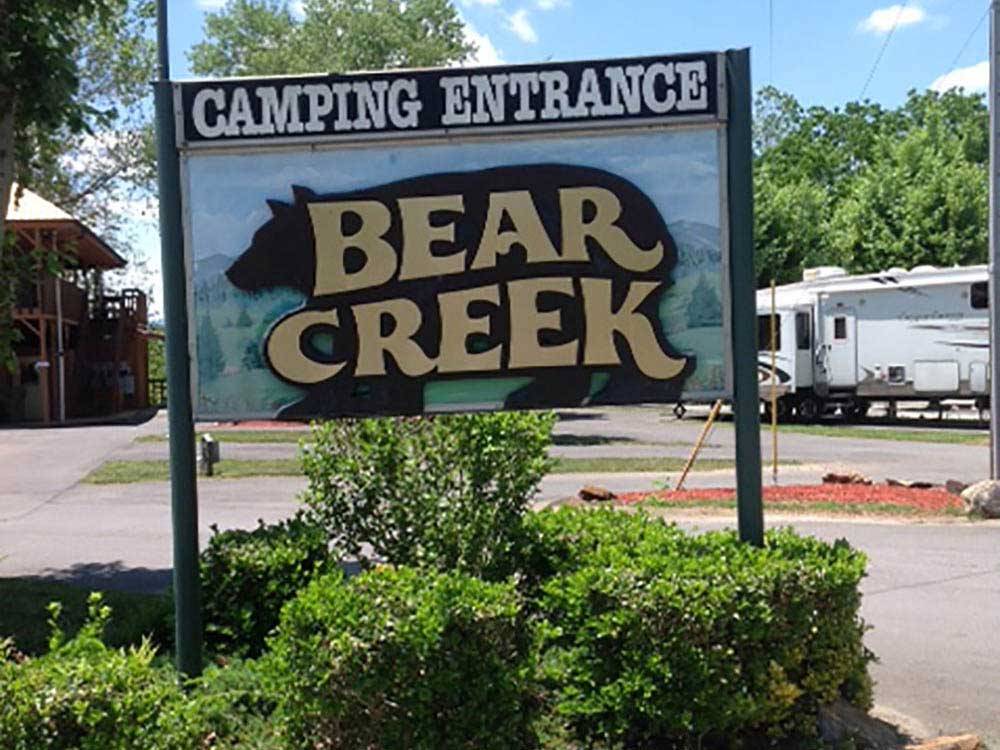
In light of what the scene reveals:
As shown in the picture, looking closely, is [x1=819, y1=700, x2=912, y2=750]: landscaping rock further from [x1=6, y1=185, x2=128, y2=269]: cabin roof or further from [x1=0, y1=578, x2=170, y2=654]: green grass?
[x1=6, y1=185, x2=128, y2=269]: cabin roof

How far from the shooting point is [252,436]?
28.1 metres

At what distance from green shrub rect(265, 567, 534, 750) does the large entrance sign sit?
134 centimetres

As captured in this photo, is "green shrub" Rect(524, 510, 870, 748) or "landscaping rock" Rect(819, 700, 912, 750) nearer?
"green shrub" Rect(524, 510, 870, 748)

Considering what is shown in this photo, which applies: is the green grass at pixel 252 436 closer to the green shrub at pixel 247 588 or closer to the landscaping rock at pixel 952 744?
the green shrub at pixel 247 588

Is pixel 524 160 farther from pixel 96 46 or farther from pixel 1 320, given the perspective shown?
pixel 96 46

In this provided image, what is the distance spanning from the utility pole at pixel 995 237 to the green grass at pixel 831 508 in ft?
3.87

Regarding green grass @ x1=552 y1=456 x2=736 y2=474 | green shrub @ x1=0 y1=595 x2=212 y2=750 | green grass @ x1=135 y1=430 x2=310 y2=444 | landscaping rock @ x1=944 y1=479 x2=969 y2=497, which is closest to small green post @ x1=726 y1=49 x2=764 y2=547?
green shrub @ x1=0 y1=595 x2=212 y2=750

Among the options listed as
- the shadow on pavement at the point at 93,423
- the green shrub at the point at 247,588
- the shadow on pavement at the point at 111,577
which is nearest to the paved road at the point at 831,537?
the shadow on pavement at the point at 111,577

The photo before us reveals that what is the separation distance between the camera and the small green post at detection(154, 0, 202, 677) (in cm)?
526

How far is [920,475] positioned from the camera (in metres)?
18.5

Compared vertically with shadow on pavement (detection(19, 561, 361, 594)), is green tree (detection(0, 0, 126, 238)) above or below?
above

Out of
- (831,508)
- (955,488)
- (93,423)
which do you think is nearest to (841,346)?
(955,488)

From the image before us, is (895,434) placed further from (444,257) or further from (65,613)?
(444,257)

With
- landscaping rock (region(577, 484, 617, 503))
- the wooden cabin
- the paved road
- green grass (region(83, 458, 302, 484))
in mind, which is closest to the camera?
the paved road
